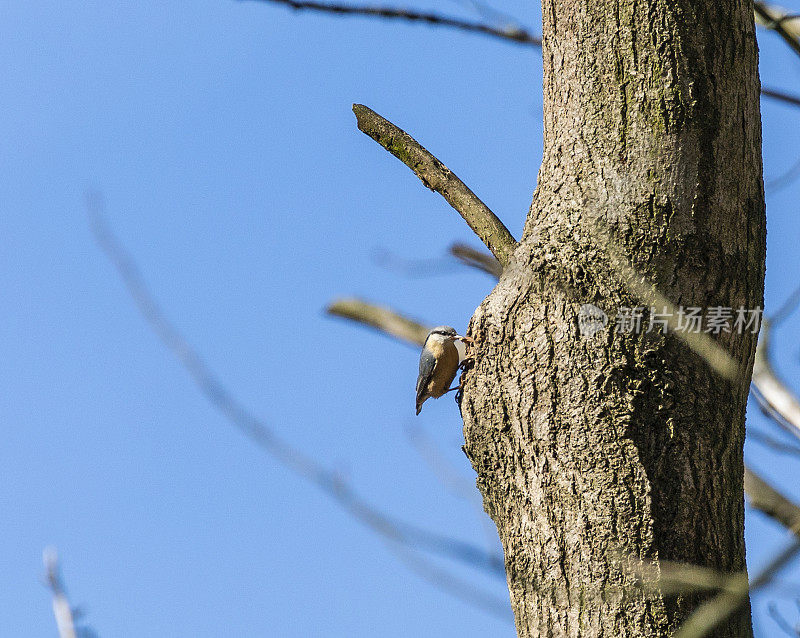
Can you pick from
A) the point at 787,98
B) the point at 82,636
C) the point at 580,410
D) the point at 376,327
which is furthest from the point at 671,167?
the point at 376,327

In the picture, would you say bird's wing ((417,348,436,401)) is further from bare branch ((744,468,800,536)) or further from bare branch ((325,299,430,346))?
bare branch ((744,468,800,536))

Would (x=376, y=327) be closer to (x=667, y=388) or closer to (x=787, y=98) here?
(x=787, y=98)

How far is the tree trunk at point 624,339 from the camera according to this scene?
189 centimetres

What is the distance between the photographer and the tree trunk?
189 centimetres

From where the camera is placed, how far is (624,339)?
77.7 inches

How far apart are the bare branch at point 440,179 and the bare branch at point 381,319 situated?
2.37 meters

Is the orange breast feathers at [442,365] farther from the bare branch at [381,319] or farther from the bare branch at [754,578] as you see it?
the bare branch at [754,578]

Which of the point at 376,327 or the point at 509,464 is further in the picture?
the point at 376,327

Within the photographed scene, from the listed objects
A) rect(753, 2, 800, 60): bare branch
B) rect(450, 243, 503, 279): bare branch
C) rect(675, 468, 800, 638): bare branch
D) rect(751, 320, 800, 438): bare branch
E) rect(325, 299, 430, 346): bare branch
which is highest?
rect(753, 2, 800, 60): bare branch

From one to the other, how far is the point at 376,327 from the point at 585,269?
339 centimetres

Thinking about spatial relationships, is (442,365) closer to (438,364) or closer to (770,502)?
(438,364)

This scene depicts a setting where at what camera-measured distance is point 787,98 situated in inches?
118

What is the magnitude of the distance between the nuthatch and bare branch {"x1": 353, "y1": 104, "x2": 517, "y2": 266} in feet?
4.24

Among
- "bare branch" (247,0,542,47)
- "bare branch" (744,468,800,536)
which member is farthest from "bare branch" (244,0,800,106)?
"bare branch" (744,468,800,536)
